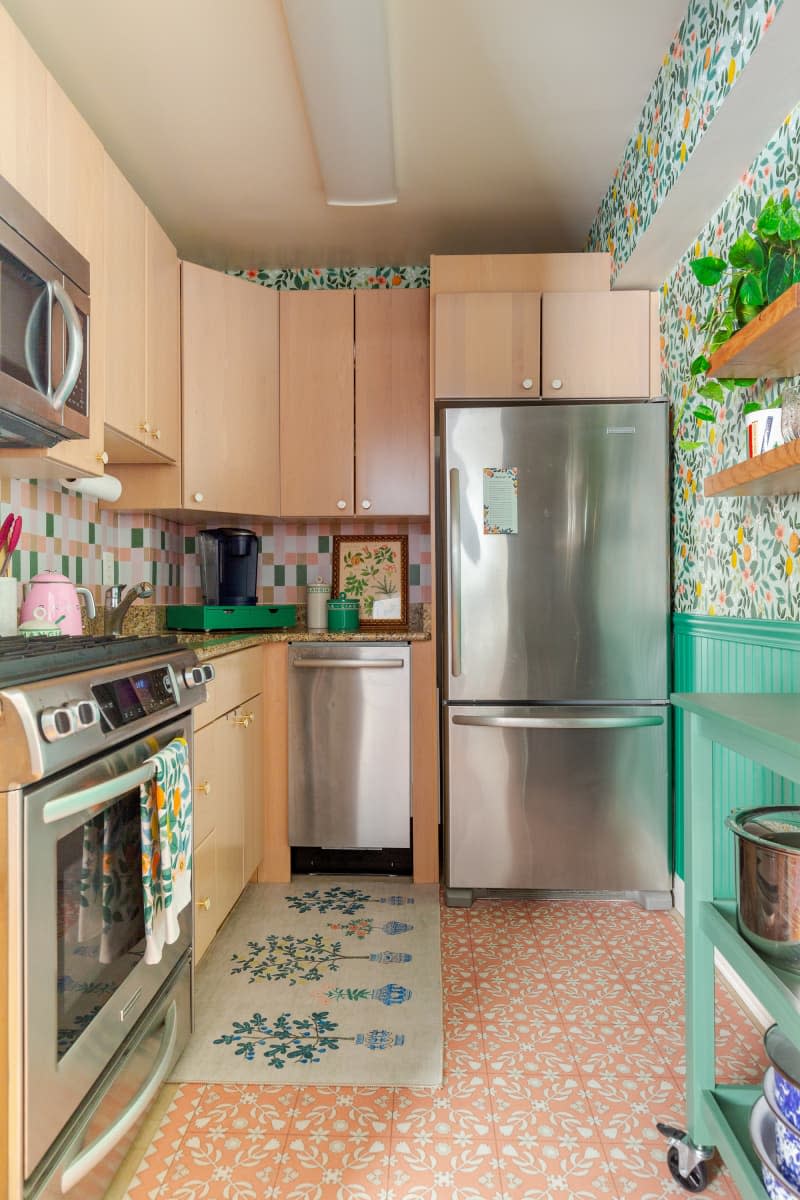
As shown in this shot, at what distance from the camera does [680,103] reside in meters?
1.96

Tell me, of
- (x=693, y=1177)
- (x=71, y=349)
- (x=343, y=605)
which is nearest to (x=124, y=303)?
(x=71, y=349)

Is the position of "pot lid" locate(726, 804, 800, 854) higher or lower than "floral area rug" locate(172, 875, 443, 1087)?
higher

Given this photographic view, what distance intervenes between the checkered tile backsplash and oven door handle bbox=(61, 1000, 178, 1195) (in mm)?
1250

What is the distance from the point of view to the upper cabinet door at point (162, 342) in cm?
236

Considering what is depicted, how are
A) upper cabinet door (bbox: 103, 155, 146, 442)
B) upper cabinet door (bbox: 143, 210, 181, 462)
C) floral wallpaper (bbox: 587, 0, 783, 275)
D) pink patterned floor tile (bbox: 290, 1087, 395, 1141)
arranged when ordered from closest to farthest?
pink patterned floor tile (bbox: 290, 1087, 395, 1141) → floral wallpaper (bbox: 587, 0, 783, 275) → upper cabinet door (bbox: 103, 155, 146, 442) → upper cabinet door (bbox: 143, 210, 181, 462)

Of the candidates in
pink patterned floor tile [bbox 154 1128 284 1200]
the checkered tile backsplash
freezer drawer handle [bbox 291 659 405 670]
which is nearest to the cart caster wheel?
pink patterned floor tile [bbox 154 1128 284 1200]

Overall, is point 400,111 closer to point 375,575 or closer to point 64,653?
point 375,575

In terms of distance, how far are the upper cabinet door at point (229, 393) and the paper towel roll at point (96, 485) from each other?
1.66 feet

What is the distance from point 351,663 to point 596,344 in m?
1.42

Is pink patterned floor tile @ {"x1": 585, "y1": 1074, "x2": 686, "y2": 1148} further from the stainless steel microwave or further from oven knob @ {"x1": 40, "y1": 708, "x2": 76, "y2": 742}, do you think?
the stainless steel microwave

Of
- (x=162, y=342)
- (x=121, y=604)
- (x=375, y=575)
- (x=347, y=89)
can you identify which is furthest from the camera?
(x=375, y=575)

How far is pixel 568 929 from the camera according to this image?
7.84 ft

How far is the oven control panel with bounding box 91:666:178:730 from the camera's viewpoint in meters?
1.27

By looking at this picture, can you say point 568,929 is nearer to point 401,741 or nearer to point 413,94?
point 401,741
